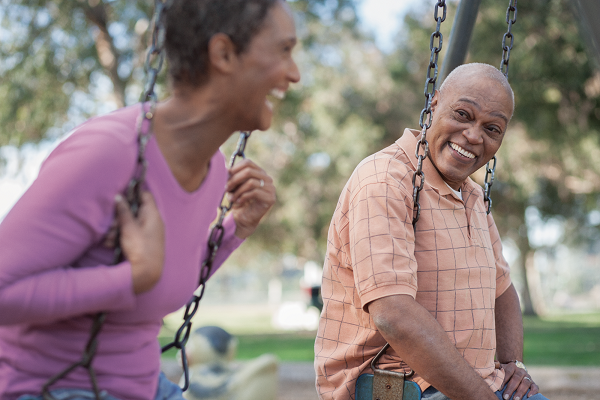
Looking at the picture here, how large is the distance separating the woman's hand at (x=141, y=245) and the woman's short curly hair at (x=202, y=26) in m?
0.33

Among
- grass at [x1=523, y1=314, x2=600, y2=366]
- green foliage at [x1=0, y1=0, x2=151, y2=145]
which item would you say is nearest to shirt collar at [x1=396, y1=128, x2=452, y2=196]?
grass at [x1=523, y1=314, x2=600, y2=366]

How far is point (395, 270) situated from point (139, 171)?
0.93 metres

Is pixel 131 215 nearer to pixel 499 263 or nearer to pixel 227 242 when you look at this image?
pixel 227 242

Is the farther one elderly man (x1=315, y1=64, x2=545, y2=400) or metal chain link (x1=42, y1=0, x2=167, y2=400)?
elderly man (x1=315, y1=64, x2=545, y2=400)

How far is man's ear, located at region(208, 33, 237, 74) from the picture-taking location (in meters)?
1.41

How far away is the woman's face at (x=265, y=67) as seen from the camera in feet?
4.73

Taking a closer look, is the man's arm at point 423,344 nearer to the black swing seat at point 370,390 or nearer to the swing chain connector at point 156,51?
the black swing seat at point 370,390

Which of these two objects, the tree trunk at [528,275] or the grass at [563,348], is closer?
the grass at [563,348]

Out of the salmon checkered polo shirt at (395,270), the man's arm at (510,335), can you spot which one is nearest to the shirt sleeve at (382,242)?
the salmon checkered polo shirt at (395,270)

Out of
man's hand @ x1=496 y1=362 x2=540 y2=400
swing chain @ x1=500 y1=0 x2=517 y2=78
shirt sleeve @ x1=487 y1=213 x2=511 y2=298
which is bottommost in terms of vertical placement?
man's hand @ x1=496 y1=362 x2=540 y2=400

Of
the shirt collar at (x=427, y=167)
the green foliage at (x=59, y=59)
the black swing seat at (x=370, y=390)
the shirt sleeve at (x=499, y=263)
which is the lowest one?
the black swing seat at (x=370, y=390)

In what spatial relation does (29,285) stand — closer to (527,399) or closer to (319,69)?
(527,399)

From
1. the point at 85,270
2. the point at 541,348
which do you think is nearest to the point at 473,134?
the point at 85,270

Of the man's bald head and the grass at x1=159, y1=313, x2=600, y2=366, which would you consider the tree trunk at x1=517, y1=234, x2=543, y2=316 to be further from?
the man's bald head
